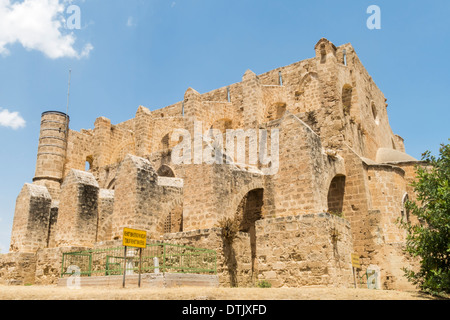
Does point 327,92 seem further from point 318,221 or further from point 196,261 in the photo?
point 196,261

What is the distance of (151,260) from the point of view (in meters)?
10.5

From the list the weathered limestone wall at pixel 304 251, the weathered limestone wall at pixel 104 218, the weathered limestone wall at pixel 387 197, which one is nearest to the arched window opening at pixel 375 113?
the weathered limestone wall at pixel 387 197

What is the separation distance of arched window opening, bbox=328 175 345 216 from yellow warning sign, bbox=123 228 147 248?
7461 mm

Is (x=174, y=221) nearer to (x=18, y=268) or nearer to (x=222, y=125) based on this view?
(x=18, y=268)

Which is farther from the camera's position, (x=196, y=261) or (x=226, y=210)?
(x=226, y=210)

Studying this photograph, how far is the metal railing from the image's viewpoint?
31.6 ft

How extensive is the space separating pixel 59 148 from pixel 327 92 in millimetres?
13864

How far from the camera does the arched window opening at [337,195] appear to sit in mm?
13570

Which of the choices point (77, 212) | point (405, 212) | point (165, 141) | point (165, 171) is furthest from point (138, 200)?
point (165, 141)

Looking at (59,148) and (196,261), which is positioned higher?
(59,148)
